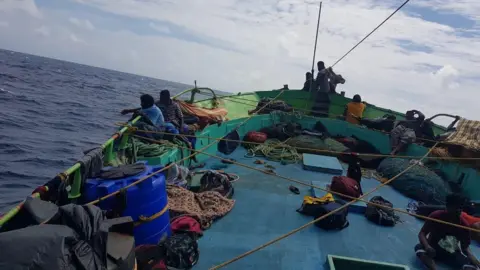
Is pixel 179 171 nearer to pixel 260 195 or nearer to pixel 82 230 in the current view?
pixel 260 195

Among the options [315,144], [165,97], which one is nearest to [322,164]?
[315,144]

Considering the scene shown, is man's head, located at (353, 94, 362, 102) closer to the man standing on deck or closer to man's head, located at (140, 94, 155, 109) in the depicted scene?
the man standing on deck

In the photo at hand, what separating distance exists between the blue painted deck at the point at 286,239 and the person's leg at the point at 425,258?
0.11 m

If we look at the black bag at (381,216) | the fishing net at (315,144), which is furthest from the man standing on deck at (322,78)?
the black bag at (381,216)

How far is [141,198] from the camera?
3299 mm

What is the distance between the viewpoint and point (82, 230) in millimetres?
2227

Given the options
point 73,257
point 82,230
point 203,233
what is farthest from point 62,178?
point 203,233

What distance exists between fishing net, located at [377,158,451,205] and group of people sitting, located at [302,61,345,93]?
4.43 meters

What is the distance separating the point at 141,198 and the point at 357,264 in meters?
2.31

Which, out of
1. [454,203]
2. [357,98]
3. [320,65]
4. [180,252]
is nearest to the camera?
[180,252]

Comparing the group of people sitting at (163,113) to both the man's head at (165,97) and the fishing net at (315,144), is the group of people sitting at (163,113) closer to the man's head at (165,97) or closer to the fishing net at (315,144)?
the man's head at (165,97)

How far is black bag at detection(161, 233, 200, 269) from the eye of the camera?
340cm

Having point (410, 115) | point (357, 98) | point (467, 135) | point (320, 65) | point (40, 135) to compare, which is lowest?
point (40, 135)

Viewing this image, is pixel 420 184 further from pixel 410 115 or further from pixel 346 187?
pixel 410 115
